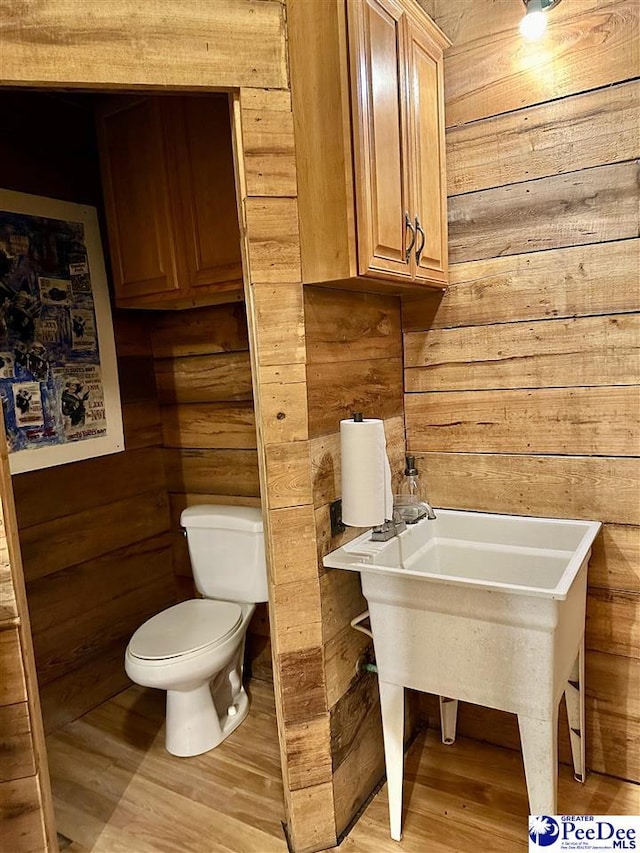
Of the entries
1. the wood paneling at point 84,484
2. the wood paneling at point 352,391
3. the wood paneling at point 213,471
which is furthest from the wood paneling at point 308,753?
the wood paneling at point 84,484

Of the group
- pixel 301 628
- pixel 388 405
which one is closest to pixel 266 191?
pixel 388 405

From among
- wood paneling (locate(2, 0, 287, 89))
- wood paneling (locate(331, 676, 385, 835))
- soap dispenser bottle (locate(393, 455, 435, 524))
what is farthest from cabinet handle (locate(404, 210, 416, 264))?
wood paneling (locate(331, 676, 385, 835))

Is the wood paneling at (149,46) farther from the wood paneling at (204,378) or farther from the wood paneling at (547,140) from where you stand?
the wood paneling at (204,378)

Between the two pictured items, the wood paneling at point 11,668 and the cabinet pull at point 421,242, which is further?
the cabinet pull at point 421,242

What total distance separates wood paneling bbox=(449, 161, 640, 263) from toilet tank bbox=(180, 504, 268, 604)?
1.29 meters

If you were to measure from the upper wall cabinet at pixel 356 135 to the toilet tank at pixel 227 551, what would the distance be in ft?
3.76

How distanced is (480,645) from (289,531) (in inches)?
22.6

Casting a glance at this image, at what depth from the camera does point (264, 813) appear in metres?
1.88

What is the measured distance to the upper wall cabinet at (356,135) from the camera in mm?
1448

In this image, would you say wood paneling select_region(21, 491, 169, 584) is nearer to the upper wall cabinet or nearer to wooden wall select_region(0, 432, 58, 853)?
wooden wall select_region(0, 432, 58, 853)

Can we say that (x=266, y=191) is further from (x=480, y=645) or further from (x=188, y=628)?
(x=188, y=628)

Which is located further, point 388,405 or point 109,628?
point 109,628

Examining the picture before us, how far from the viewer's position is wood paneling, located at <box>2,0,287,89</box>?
1.37 meters

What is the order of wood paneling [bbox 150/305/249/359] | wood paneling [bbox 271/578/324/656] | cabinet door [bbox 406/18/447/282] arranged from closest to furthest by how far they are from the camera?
wood paneling [bbox 271/578/324/656], cabinet door [bbox 406/18/447/282], wood paneling [bbox 150/305/249/359]
